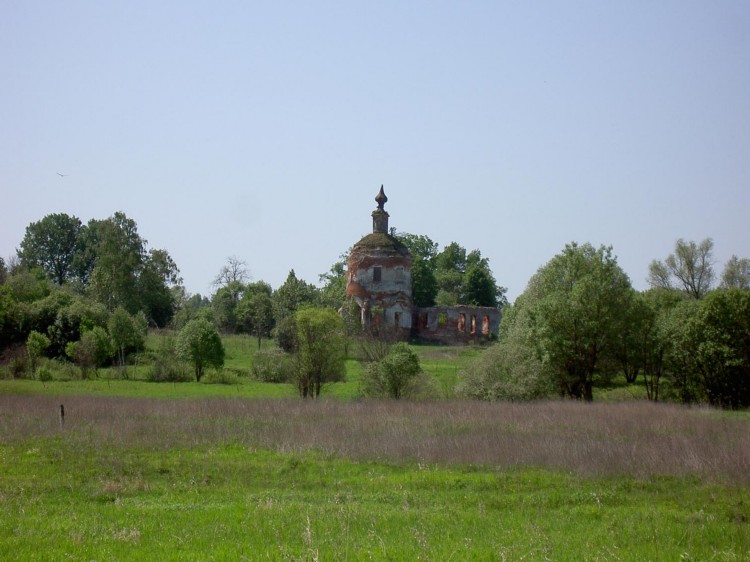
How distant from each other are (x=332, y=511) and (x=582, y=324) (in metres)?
22.2

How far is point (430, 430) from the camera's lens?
18344mm

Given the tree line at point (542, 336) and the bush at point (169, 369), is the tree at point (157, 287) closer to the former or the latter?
the tree line at point (542, 336)

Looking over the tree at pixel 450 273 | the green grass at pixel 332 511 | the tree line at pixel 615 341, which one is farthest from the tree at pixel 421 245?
the green grass at pixel 332 511

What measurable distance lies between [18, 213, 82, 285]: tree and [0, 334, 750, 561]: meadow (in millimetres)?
66610

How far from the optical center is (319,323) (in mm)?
29234

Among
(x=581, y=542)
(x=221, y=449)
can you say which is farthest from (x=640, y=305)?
(x=581, y=542)

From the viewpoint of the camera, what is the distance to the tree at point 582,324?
99.9ft

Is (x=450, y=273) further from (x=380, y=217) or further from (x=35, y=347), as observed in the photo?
(x=35, y=347)

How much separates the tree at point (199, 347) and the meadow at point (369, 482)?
14.2 m

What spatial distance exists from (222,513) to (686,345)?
26.2 meters

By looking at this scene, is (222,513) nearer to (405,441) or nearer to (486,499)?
(486,499)

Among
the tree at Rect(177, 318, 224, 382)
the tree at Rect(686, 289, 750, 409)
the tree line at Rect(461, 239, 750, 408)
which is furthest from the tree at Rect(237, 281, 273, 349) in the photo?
the tree at Rect(686, 289, 750, 409)

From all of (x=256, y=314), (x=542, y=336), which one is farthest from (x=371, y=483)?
(x=256, y=314)

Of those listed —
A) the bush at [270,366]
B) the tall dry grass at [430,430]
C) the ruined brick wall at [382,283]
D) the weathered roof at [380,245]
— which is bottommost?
the tall dry grass at [430,430]
